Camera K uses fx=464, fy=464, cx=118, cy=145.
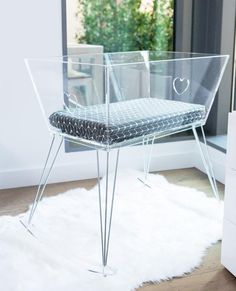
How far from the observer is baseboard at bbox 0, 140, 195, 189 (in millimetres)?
2629

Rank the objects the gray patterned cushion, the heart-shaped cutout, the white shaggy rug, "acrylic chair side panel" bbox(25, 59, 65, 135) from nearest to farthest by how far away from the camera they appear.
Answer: the white shaggy rug < the gray patterned cushion < "acrylic chair side panel" bbox(25, 59, 65, 135) < the heart-shaped cutout

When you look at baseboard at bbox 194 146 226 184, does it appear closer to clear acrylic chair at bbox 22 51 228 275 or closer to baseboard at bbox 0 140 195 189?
baseboard at bbox 0 140 195 189

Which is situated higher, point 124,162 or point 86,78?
point 86,78

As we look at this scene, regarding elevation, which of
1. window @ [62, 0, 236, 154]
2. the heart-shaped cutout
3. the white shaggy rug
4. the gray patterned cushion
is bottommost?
the white shaggy rug

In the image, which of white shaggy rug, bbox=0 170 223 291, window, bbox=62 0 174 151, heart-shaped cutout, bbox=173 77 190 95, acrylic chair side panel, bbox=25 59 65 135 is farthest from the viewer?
window, bbox=62 0 174 151

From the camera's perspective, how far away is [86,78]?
1965mm

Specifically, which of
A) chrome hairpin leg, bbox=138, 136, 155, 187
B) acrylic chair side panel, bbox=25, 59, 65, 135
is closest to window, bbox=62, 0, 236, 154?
chrome hairpin leg, bbox=138, 136, 155, 187

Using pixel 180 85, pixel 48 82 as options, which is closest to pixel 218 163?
pixel 180 85

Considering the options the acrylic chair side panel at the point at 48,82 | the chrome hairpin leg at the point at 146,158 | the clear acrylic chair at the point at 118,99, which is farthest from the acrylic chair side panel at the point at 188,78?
the chrome hairpin leg at the point at 146,158

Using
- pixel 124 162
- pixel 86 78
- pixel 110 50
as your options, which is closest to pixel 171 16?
pixel 110 50

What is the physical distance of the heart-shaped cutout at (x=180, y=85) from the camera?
2043 millimetres

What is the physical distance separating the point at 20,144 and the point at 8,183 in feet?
0.76

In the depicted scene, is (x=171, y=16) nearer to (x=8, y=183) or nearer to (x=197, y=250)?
(x=8, y=183)

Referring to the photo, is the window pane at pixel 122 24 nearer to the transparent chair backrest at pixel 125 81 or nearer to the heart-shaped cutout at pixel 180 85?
the transparent chair backrest at pixel 125 81
